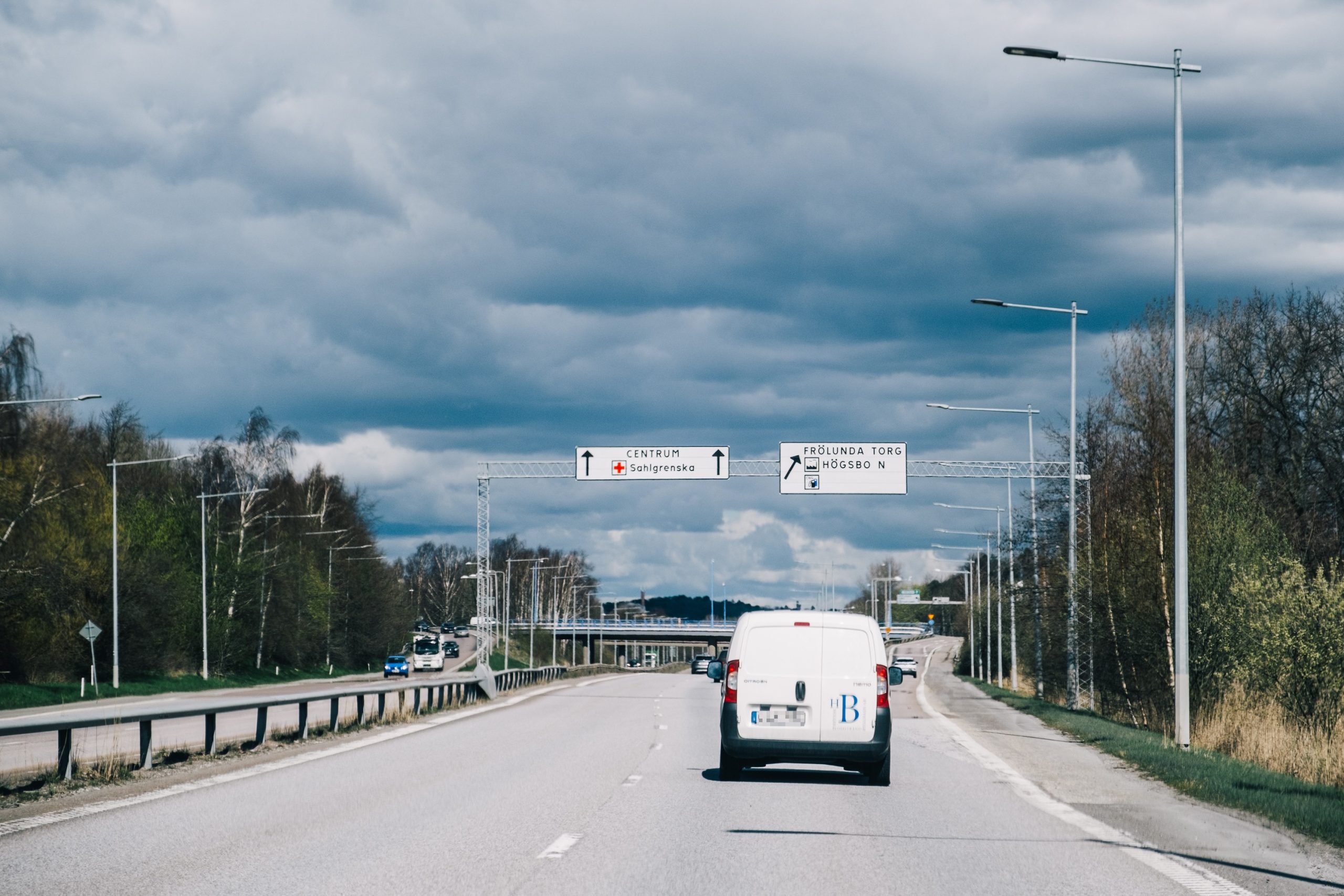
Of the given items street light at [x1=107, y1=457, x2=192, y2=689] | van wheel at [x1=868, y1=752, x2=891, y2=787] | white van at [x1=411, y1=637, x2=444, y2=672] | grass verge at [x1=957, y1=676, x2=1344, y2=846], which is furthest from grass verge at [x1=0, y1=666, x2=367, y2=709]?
van wheel at [x1=868, y1=752, x2=891, y2=787]

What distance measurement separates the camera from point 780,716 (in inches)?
648

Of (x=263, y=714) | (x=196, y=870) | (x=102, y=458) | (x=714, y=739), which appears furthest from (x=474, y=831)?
(x=102, y=458)

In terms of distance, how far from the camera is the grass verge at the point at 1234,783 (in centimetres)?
1312

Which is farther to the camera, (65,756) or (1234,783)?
(1234,783)

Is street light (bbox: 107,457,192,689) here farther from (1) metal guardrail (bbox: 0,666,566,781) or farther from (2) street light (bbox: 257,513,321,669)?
(2) street light (bbox: 257,513,321,669)

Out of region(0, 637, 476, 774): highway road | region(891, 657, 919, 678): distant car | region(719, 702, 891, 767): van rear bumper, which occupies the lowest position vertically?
region(891, 657, 919, 678): distant car

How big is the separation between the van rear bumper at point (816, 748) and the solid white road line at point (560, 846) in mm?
4972

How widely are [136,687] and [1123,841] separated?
49730 millimetres

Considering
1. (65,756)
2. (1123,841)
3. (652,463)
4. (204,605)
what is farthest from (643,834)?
(204,605)

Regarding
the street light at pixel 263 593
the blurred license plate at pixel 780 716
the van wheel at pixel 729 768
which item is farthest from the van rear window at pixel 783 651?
the street light at pixel 263 593

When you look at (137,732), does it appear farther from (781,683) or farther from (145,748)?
(781,683)

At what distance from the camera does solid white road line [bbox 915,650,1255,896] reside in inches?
369

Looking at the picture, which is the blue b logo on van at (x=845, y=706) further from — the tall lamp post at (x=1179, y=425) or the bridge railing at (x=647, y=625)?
the bridge railing at (x=647, y=625)

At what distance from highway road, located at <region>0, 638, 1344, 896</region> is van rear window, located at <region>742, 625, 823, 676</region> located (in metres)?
1.32
